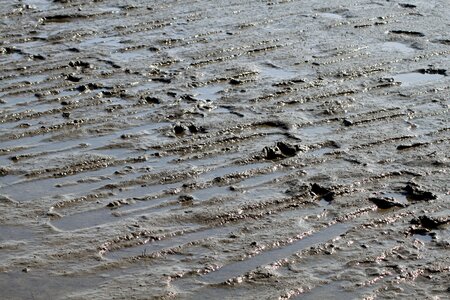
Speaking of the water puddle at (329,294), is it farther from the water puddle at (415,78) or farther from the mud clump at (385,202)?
the water puddle at (415,78)

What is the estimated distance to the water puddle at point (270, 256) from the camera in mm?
4141

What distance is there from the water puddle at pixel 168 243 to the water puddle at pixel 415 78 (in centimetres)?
254

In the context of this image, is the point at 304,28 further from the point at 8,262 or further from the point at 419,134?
the point at 8,262

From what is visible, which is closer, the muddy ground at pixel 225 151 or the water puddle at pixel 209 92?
the muddy ground at pixel 225 151

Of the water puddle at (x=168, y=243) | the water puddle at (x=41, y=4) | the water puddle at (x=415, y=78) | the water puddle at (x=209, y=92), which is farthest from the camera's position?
the water puddle at (x=41, y=4)

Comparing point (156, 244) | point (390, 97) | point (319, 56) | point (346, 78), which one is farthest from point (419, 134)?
point (156, 244)

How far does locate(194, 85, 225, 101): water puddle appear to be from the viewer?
6367mm

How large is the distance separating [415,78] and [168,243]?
2.98 meters

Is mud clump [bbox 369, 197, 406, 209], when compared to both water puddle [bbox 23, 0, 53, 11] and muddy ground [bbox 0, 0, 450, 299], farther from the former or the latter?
water puddle [bbox 23, 0, 53, 11]

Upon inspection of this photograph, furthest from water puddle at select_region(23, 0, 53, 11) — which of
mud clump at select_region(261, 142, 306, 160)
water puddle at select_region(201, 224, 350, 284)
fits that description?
water puddle at select_region(201, 224, 350, 284)

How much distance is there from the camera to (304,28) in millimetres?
7867

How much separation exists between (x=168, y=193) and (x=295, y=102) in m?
1.61

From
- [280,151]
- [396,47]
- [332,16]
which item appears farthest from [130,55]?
[280,151]

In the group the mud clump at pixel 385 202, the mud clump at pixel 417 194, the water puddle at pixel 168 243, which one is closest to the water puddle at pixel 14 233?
the water puddle at pixel 168 243
